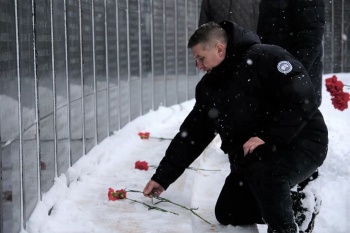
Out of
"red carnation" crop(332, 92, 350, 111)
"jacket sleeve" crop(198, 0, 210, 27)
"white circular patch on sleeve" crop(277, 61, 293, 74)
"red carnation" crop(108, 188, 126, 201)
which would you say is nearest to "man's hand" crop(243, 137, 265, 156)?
"white circular patch on sleeve" crop(277, 61, 293, 74)

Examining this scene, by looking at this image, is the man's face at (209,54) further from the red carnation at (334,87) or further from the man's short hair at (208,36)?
the red carnation at (334,87)

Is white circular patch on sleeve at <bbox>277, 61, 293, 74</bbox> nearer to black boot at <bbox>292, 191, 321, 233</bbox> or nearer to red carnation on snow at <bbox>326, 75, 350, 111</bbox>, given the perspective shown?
black boot at <bbox>292, 191, 321, 233</bbox>

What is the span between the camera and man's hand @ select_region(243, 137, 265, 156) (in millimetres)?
3603

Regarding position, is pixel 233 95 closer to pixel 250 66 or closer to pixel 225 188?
pixel 250 66

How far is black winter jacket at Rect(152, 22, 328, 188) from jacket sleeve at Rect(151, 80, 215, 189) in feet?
0.25

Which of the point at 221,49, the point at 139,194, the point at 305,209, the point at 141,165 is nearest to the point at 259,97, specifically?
the point at 221,49

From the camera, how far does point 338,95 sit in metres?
4.58

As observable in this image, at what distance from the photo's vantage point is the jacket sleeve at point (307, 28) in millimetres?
4512

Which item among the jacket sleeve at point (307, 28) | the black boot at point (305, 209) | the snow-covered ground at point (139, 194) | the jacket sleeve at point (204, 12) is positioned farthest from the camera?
the jacket sleeve at point (204, 12)

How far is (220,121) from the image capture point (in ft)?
12.8

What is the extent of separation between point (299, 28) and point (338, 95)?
49cm

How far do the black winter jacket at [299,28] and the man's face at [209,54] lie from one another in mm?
957

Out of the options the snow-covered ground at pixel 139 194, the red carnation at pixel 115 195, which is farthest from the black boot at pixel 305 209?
the red carnation at pixel 115 195

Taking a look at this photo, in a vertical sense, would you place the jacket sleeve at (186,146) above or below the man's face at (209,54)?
below
